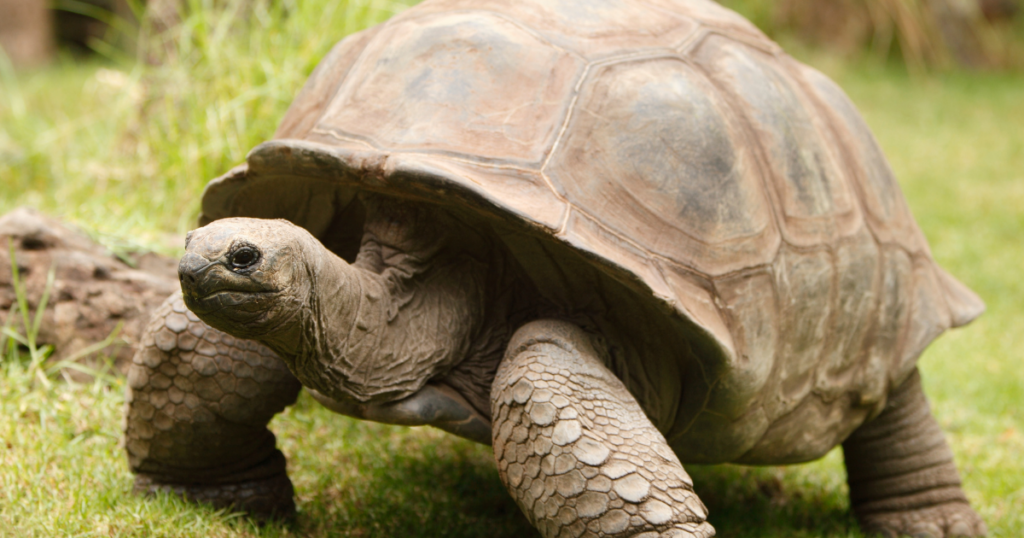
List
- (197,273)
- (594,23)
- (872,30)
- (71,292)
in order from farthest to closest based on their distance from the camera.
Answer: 1. (872,30)
2. (71,292)
3. (594,23)
4. (197,273)

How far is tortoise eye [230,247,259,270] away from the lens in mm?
1729

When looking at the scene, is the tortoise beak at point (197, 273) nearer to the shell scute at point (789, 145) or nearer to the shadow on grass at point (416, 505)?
the shadow on grass at point (416, 505)

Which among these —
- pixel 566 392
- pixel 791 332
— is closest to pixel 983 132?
pixel 791 332

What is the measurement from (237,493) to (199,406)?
13.2 inches

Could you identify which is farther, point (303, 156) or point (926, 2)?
point (926, 2)

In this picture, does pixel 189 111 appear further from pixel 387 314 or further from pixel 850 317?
pixel 850 317

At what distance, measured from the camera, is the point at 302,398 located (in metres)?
3.49

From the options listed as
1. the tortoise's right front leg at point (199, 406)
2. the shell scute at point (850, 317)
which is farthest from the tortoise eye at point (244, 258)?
the shell scute at point (850, 317)

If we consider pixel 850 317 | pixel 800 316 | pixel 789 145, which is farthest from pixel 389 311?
pixel 850 317

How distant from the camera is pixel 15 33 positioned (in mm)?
11219

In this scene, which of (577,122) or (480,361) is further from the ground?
(577,122)

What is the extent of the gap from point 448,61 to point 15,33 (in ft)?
36.1

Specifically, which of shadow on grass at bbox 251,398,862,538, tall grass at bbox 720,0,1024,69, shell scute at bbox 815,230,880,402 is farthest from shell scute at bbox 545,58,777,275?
tall grass at bbox 720,0,1024,69

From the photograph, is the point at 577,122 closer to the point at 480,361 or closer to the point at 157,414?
the point at 480,361
